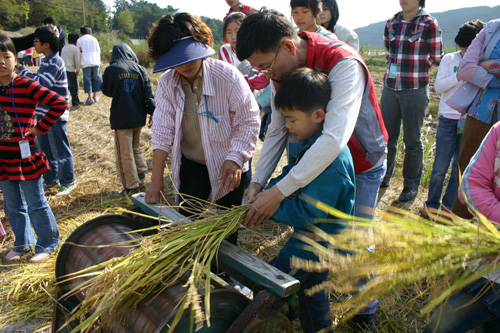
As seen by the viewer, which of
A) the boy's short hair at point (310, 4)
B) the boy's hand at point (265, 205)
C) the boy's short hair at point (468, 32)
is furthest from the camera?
the boy's short hair at point (468, 32)

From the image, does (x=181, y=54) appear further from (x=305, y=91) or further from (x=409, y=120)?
(x=409, y=120)

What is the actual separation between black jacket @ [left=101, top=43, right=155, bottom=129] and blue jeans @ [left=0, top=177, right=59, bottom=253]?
5.02ft

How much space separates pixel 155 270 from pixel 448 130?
361cm

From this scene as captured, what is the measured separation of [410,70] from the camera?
4.25m

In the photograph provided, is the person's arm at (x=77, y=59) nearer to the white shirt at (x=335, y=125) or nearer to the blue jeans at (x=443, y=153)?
the blue jeans at (x=443, y=153)

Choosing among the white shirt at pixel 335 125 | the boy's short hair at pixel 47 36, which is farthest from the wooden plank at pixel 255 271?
the boy's short hair at pixel 47 36

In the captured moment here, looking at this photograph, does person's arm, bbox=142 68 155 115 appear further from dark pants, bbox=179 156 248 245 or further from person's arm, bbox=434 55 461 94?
person's arm, bbox=434 55 461 94

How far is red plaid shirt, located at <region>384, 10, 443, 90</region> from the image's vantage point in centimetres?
418

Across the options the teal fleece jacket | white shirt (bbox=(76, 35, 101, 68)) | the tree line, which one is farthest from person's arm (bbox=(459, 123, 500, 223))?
the tree line

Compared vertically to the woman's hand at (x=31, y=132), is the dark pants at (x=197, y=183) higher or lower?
lower

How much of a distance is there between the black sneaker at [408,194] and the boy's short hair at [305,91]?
10.3 ft

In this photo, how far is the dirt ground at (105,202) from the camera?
9.25ft

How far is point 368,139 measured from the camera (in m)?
2.15

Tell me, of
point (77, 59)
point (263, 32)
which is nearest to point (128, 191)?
point (263, 32)
